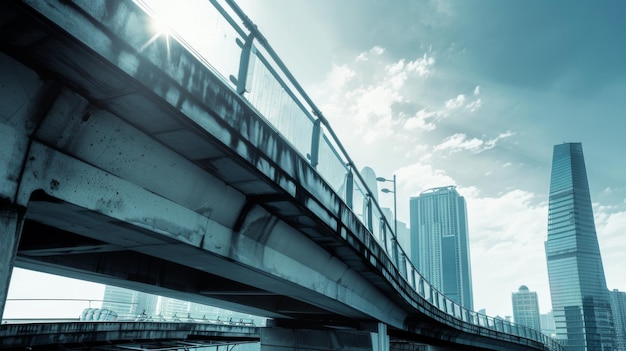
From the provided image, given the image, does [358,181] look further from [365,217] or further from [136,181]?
[136,181]

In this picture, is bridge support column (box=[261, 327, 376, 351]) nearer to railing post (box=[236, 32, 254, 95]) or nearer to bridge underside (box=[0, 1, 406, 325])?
bridge underside (box=[0, 1, 406, 325])

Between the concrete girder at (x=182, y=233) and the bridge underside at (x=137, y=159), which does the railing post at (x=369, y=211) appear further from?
the bridge underside at (x=137, y=159)

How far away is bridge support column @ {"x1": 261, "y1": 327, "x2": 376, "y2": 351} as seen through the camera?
1448 cm

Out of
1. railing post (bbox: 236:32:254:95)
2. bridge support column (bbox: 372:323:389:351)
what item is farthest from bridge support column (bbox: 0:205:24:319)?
bridge support column (bbox: 372:323:389:351)

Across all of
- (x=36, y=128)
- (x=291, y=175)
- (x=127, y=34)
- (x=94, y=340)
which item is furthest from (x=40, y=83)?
(x=94, y=340)

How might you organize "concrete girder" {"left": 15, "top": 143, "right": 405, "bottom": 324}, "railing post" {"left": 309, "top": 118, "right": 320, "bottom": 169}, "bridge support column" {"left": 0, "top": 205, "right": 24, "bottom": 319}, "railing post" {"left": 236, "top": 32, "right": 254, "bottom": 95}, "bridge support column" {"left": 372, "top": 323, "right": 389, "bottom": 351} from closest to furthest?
"bridge support column" {"left": 0, "top": 205, "right": 24, "bottom": 319} → "concrete girder" {"left": 15, "top": 143, "right": 405, "bottom": 324} → "railing post" {"left": 236, "top": 32, "right": 254, "bottom": 95} → "railing post" {"left": 309, "top": 118, "right": 320, "bottom": 169} → "bridge support column" {"left": 372, "top": 323, "right": 389, "bottom": 351}

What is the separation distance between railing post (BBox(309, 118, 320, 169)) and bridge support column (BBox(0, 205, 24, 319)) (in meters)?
5.26

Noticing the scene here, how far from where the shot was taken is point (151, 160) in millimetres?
4660

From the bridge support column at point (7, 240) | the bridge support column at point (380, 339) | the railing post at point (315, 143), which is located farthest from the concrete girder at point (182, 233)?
the bridge support column at point (380, 339)

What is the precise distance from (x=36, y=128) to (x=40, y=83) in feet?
1.33

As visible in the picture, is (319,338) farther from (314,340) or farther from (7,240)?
(7,240)

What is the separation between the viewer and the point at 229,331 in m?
37.4

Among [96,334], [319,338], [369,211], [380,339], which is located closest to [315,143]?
[369,211]

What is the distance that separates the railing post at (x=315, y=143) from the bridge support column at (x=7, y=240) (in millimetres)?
5262
